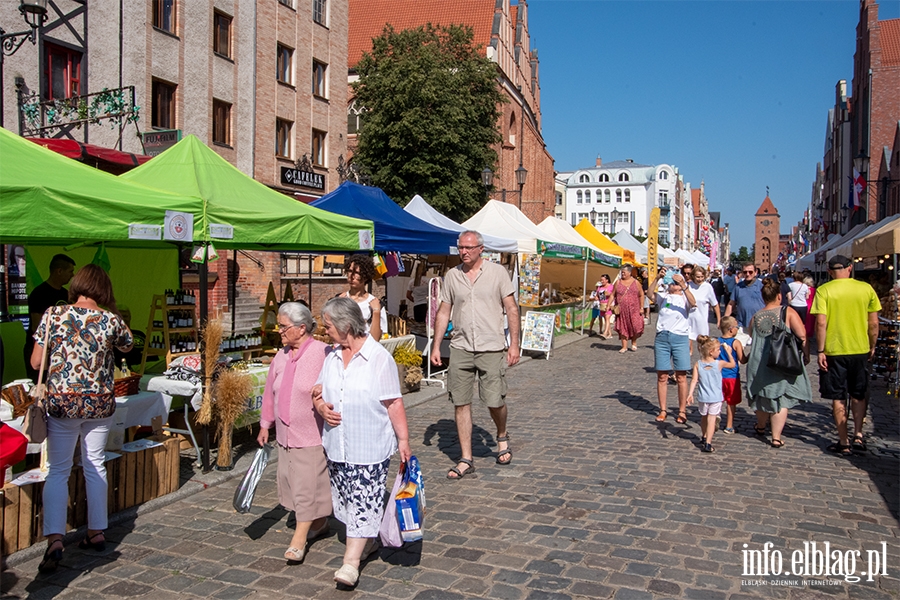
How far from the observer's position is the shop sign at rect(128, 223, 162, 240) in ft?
17.4

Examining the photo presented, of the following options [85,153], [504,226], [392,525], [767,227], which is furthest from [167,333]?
[767,227]

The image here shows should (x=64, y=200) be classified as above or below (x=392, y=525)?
above

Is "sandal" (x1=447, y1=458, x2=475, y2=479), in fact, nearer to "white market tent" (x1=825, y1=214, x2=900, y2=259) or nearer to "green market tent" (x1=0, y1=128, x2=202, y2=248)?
"green market tent" (x1=0, y1=128, x2=202, y2=248)

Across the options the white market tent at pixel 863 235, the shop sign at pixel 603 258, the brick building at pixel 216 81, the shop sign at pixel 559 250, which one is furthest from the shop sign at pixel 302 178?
the white market tent at pixel 863 235

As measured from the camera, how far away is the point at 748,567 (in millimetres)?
4246

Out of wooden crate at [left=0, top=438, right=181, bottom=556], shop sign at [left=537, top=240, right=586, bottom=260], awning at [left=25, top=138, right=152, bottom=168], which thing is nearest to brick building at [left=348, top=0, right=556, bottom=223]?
shop sign at [left=537, top=240, right=586, bottom=260]

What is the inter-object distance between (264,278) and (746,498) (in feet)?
67.2

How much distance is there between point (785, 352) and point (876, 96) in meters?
41.4

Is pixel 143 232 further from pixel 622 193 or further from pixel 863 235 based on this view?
pixel 622 193

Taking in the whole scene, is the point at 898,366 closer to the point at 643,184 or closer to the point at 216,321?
the point at 216,321

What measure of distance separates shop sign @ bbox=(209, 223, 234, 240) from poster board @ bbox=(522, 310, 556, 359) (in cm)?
969

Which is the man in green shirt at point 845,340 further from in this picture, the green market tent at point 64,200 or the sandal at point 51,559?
the sandal at point 51,559

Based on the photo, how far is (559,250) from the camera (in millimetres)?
16828

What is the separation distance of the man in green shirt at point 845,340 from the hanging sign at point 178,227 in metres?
5.82
